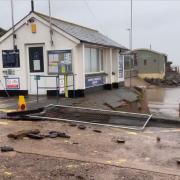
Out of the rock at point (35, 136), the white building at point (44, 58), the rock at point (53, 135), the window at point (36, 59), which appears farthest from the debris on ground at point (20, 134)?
the window at point (36, 59)

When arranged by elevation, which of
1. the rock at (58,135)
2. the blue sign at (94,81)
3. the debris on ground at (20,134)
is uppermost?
the blue sign at (94,81)

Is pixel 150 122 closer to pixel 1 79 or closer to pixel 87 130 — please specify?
pixel 87 130

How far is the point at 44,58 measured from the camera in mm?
18297

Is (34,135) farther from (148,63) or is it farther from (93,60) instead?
(148,63)

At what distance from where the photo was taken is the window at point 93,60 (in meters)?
19.4

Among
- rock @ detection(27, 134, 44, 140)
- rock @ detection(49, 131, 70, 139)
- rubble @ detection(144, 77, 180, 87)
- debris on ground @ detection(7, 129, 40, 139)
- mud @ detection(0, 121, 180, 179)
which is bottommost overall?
rubble @ detection(144, 77, 180, 87)

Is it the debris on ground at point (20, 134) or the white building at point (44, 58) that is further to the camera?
the white building at point (44, 58)

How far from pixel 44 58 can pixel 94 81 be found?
3.13 m

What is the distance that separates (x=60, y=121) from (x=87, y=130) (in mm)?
1348

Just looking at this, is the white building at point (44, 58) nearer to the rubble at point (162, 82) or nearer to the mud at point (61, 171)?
the mud at point (61, 171)

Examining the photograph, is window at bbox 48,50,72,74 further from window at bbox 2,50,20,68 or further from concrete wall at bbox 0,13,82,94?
window at bbox 2,50,20,68

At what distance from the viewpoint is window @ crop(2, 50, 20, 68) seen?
1873 cm

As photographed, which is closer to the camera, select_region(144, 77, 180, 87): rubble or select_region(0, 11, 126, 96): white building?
select_region(0, 11, 126, 96): white building

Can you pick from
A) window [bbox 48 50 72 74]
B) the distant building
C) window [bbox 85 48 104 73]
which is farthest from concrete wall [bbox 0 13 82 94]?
the distant building
